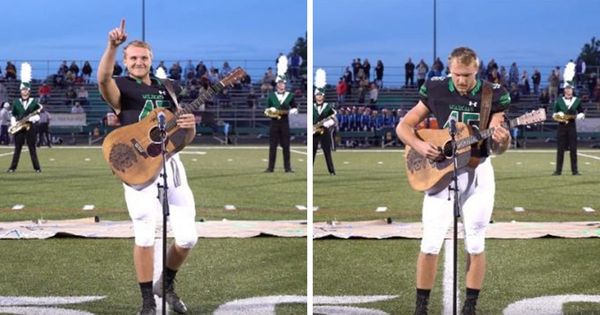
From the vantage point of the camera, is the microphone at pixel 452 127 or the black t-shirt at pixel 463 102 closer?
the microphone at pixel 452 127

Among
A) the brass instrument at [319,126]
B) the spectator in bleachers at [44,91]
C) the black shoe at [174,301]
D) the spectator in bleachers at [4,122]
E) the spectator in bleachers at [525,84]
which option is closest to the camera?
the black shoe at [174,301]

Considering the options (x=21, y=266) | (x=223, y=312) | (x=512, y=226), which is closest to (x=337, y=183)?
(x=512, y=226)

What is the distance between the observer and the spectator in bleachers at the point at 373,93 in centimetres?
1025

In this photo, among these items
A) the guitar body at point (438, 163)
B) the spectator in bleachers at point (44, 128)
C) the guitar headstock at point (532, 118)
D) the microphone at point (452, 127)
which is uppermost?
the guitar headstock at point (532, 118)

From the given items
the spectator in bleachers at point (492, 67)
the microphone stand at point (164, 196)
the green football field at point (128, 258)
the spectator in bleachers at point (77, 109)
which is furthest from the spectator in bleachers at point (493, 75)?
the microphone stand at point (164, 196)

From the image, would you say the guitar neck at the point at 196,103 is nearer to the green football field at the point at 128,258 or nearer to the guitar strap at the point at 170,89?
the guitar strap at the point at 170,89

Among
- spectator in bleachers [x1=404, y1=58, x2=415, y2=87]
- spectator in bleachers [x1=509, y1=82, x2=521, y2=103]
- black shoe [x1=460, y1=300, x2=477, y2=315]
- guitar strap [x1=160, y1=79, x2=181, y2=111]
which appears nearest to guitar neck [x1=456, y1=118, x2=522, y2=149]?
black shoe [x1=460, y1=300, x2=477, y2=315]

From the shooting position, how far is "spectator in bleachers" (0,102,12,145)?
13.9 meters

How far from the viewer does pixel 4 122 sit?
15.2m

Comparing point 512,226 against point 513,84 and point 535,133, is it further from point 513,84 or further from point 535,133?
point 535,133

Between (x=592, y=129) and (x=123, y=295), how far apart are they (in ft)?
42.0

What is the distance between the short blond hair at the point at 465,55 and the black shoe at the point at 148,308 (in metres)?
1.00

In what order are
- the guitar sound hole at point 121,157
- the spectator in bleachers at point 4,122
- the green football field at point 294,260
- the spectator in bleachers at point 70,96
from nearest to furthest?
the guitar sound hole at point 121,157, the green football field at point 294,260, the spectator in bleachers at point 70,96, the spectator in bleachers at point 4,122

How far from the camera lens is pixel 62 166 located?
10.7m
